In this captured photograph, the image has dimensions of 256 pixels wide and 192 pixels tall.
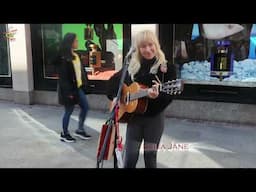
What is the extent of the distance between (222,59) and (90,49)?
7.45ft

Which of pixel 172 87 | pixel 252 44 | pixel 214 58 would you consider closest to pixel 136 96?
pixel 172 87

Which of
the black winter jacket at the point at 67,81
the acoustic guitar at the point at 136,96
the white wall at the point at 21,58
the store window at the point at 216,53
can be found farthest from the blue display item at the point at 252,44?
the white wall at the point at 21,58

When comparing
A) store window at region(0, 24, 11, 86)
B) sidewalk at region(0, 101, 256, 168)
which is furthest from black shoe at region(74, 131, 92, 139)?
store window at region(0, 24, 11, 86)

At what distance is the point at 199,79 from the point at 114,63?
149 cm

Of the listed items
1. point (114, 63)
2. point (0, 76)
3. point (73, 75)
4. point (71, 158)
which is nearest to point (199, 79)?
point (114, 63)

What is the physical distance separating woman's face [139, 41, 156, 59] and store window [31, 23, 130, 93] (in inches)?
121

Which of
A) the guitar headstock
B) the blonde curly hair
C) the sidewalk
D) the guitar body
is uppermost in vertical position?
the blonde curly hair

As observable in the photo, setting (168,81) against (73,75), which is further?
(73,75)

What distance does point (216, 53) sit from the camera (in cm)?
560

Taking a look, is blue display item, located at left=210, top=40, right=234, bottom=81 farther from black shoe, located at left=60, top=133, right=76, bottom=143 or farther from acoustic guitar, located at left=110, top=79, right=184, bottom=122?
acoustic guitar, located at left=110, top=79, right=184, bottom=122

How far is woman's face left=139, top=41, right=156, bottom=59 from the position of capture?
2938 millimetres

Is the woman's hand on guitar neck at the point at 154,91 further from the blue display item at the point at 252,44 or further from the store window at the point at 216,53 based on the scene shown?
the blue display item at the point at 252,44

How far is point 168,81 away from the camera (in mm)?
2879
